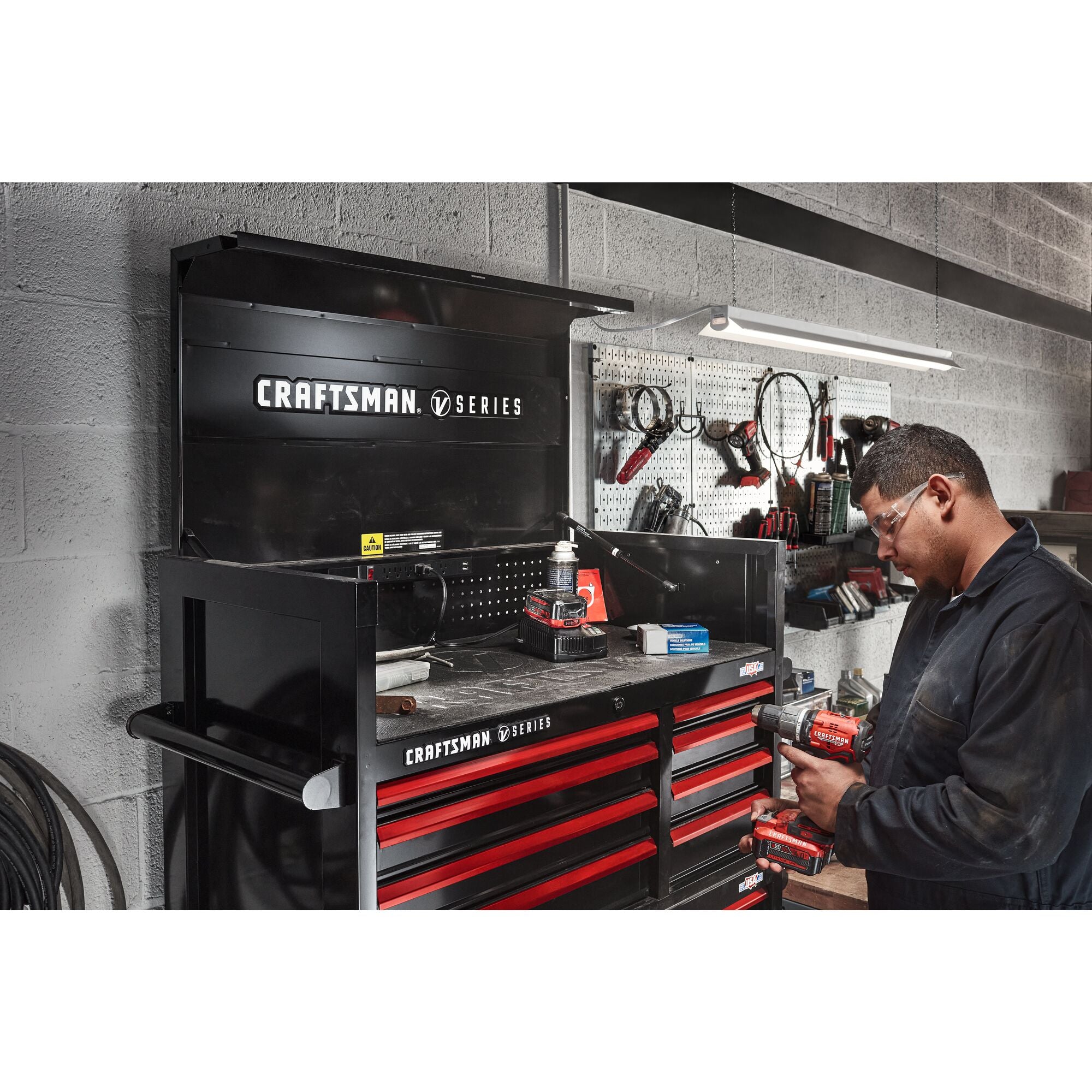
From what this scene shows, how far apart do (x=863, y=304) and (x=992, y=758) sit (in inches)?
125

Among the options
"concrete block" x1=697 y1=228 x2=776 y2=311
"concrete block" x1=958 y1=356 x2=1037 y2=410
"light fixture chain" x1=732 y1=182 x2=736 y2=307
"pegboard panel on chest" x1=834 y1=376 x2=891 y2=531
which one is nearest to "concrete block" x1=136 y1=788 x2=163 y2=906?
"concrete block" x1=697 y1=228 x2=776 y2=311

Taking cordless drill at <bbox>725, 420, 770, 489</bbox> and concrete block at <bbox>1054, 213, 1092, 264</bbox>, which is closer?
cordless drill at <bbox>725, 420, 770, 489</bbox>

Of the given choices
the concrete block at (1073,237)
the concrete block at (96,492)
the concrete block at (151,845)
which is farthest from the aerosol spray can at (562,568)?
the concrete block at (1073,237)

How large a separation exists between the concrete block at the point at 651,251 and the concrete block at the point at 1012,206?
2.82m

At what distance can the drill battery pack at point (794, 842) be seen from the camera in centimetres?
163

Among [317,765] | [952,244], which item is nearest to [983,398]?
[952,244]

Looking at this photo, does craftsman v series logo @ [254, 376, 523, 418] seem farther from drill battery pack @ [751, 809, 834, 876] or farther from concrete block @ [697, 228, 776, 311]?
drill battery pack @ [751, 809, 834, 876]

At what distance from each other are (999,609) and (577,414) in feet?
5.16

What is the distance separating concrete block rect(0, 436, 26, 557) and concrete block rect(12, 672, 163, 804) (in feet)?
0.91

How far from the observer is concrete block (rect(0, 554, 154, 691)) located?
1.75m

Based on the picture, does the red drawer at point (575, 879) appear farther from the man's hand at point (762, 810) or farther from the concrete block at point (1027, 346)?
the concrete block at point (1027, 346)

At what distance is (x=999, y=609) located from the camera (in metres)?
1.39
